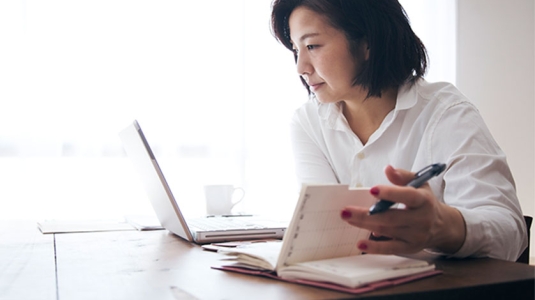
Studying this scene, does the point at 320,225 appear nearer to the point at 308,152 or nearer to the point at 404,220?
the point at 404,220

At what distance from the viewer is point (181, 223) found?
1.06 metres

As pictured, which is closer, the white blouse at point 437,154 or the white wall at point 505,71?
the white blouse at point 437,154

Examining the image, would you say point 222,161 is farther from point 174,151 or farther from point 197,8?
point 197,8

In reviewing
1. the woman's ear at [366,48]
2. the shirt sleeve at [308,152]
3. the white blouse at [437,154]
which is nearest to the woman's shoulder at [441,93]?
the white blouse at [437,154]

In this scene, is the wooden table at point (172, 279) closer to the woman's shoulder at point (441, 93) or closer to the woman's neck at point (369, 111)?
the woman's shoulder at point (441, 93)

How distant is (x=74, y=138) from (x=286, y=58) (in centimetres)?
110

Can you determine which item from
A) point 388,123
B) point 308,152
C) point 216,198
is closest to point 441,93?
point 388,123

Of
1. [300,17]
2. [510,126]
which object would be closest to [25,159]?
[300,17]

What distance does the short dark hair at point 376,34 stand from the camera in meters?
1.29

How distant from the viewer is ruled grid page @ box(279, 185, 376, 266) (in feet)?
2.10

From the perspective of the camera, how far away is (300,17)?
4.46 ft

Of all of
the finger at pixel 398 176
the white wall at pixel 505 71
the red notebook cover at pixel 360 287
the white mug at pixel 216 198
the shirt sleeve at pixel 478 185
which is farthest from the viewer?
the white wall at pixel 505 71

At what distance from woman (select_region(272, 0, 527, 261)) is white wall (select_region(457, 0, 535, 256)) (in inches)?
75.5

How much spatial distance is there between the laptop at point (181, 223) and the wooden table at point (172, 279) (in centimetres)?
8
